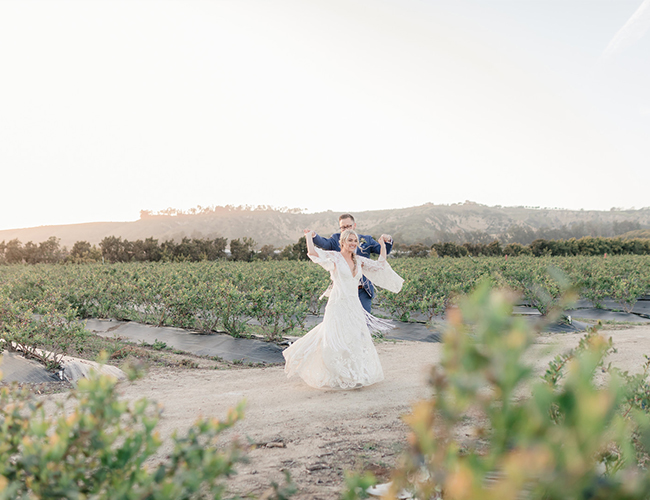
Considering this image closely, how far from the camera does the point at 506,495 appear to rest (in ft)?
2.02

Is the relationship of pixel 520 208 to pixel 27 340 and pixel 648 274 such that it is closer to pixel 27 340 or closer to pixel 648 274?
pixel 648 274

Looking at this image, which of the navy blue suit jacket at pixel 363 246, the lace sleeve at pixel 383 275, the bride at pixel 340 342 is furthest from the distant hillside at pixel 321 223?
the bride at pixel 340 342

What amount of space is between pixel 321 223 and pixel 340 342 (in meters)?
88.4

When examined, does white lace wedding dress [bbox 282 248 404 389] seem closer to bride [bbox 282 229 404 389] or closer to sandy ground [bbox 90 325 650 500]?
bride [bbox 282 229 404 389]

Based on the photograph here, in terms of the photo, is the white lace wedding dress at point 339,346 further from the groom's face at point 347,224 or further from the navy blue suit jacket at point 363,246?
the navy blue suit jacket at point 363,246

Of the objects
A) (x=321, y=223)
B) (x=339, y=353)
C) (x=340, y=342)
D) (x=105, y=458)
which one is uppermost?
(x=321, y=223)

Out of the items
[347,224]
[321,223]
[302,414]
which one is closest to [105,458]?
[302,414]

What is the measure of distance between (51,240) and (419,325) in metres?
31.9

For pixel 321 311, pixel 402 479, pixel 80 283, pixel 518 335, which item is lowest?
pixel 321 311

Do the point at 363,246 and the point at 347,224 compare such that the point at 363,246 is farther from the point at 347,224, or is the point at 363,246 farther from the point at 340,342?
the point at 340,342

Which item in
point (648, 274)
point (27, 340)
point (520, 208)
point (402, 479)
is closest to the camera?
point (402, 479)

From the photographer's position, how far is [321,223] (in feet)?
306

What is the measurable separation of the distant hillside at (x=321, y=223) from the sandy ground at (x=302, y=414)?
76354mm

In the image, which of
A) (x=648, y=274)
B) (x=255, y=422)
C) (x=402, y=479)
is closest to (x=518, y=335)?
(x=402, y=479)
